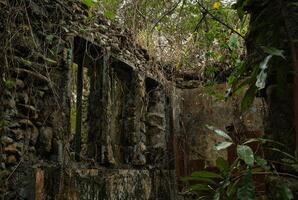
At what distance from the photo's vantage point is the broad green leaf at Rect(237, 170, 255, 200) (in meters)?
1.26

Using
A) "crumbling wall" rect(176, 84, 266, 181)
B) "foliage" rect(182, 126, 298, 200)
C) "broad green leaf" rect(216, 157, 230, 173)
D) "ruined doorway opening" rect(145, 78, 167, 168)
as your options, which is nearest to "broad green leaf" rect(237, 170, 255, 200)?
"foliage" rect(182, 126, 298, 200)

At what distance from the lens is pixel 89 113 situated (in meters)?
4.92

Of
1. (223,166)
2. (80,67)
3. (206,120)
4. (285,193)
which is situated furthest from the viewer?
(206,120)

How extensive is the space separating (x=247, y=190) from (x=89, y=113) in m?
3.80

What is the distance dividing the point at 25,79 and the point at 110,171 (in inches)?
65.1

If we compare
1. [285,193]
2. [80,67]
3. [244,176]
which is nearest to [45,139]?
[80,67]

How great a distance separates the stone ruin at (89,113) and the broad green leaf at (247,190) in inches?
95.3

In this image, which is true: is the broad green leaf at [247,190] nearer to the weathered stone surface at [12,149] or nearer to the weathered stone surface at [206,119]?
the weathered stone surface at [12,149]

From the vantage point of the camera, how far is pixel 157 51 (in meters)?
Answer: 6.59

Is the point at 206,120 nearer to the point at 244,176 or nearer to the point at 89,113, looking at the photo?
the point at 89,113

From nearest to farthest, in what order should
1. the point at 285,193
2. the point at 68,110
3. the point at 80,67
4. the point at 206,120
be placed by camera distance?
the point at 285,193 < the point at 68,110 < the point at 80,67 < the point at 206,120

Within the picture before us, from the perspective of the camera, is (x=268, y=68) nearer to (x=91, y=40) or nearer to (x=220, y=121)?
(x=91, y=40)

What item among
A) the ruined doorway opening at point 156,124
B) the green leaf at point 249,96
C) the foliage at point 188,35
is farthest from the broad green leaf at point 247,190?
the ruined doorway opening at point 156,124

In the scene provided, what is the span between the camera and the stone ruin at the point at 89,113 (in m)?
3.40
